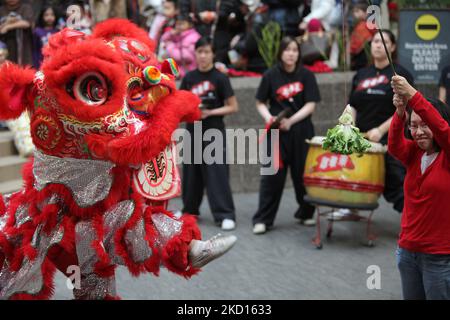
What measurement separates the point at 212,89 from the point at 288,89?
2.42 feet

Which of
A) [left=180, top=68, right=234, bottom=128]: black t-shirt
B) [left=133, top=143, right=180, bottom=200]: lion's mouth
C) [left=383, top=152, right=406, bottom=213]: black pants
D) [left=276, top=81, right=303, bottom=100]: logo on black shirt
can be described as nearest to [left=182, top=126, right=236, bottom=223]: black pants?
[left=180, top=68, right=234, bottom=128]: black t-shirt

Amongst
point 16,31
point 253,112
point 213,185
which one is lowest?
point 213,185

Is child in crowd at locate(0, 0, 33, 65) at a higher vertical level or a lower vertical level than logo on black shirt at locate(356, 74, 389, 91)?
higher

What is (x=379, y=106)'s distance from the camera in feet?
21.8

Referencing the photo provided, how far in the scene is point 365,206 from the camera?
6473 millimetres

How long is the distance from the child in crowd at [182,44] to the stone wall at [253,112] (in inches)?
23.2

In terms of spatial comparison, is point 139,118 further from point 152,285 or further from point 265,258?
point 265,258

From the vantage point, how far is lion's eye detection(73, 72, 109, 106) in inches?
147

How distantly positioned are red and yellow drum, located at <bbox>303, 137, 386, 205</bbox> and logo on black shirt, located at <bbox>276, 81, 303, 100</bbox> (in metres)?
0.60

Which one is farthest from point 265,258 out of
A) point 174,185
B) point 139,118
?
point 139,118

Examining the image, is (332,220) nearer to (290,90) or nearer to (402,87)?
(290,90)

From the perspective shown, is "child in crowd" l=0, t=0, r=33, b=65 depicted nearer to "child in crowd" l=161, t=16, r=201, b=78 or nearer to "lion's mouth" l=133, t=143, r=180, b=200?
"child in crowd" l=161, t=16, r=201, b=78

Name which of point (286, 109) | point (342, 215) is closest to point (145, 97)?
point (286, 109)
